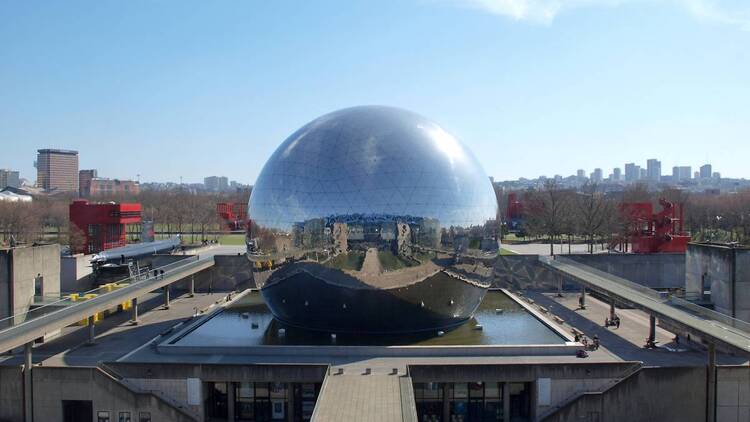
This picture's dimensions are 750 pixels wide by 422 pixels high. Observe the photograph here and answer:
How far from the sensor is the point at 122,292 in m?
25.6

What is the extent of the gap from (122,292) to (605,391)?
20.7 meters

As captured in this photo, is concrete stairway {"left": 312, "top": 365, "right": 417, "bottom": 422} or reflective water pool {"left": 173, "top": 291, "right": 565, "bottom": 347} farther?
reflective water pool {"left": 173, "top": 291, "right": 565, "bottom": 347}

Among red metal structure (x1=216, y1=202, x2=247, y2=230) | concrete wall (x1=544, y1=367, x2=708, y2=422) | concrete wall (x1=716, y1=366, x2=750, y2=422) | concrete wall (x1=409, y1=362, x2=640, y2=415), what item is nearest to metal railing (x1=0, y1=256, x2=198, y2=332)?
concrete wall (x1=409, y1=362, x2=640, y2=415)

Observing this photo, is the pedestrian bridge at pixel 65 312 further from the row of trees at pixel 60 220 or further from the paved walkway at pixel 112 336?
the row of trees at pixel 60 220

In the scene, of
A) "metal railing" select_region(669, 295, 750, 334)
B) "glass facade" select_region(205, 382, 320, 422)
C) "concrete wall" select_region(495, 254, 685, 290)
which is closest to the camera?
"metal railing" select_region(669, 295, 750, 334)

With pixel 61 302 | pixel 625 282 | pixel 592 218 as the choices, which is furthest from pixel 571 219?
pixel 61 302

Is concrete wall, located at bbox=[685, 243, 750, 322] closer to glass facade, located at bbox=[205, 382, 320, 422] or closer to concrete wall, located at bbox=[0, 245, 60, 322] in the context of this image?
glass facade, located at bbox=[205, 382, 320, 422]

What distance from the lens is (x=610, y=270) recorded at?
37.3m

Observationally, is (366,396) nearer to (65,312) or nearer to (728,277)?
(65,312)

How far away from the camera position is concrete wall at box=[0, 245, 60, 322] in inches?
963

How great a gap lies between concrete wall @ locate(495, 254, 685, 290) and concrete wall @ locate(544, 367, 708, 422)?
16962 millimetres

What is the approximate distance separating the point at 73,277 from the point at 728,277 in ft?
127

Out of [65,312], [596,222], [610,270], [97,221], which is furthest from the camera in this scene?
[596,222]

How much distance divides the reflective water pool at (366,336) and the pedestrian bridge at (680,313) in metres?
3.63
